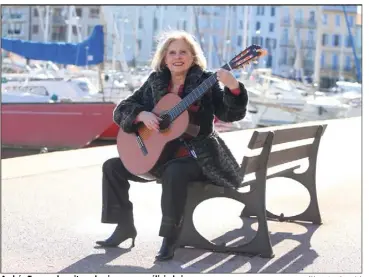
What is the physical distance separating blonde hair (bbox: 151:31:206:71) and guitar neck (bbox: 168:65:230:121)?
32 centimetres

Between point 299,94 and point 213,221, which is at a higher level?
point 213,221

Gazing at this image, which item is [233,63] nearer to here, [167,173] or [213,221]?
[167,173]

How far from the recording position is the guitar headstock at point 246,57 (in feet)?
15.7

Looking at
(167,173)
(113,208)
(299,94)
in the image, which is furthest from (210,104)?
(299,94)

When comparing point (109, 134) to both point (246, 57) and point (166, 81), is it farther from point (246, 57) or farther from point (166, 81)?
point (246, 57)

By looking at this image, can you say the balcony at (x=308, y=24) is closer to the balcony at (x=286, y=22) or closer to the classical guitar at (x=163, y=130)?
the balcony at (x=286, y=22)

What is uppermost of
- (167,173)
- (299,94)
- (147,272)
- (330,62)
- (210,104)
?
(210,104)

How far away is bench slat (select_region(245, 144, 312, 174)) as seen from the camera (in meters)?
5.16

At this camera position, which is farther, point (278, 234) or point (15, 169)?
point (15, 169)

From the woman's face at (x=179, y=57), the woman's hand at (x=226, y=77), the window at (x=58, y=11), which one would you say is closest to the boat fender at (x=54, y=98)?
the woman's face at (x=179, y=57)

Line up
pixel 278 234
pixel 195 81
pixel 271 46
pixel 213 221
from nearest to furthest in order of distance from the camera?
1. pixel 195 81
2. pixel 278 234
3. pixel 213 221
4. pixel 271 46

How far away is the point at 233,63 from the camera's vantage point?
15.9 ft

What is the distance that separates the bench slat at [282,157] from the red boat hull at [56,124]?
13.4 metres
